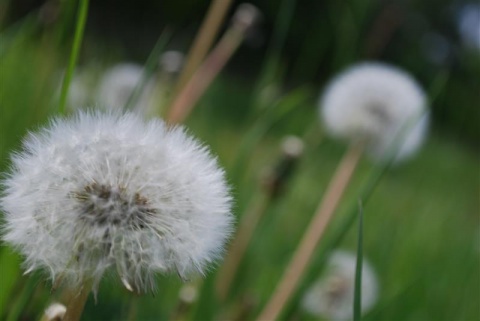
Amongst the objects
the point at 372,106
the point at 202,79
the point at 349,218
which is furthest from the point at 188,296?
the point at 372,106

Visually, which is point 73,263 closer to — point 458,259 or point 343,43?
point 343,43

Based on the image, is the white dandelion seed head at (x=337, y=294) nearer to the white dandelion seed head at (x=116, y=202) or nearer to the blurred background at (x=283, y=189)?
the blurred background at (x=283, y=189)

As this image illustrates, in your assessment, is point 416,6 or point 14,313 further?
point 416,6

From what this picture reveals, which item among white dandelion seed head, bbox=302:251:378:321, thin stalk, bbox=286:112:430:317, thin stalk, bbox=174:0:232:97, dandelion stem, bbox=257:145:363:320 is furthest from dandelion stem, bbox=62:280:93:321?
white dandelion seed head, bbox=302:251:378:321

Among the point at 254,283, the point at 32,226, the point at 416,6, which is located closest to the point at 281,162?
the point at 254,283

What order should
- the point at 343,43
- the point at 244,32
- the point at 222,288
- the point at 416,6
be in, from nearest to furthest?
the point at 222,288, the point at 244,32, the point at 343,43, the point at 416,6
